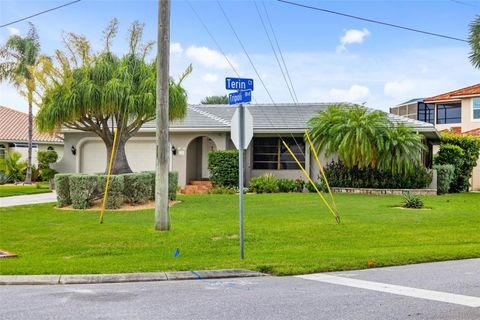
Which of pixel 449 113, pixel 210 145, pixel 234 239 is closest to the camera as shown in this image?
pixel 234 239

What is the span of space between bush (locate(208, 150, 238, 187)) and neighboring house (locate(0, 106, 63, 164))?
14701 mm

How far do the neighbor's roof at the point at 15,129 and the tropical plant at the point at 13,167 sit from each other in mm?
3115

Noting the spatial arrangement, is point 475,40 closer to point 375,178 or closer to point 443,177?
point 443,177

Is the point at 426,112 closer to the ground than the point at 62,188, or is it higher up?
higher up

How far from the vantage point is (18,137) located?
34.5 meters

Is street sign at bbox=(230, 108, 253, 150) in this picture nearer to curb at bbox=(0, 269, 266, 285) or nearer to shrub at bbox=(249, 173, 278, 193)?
curb at bbox=(0, 269, 266, 285)

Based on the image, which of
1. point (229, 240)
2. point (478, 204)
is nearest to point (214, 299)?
point (229, 240)

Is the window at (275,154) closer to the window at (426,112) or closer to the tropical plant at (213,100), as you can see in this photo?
the window at (426,112)

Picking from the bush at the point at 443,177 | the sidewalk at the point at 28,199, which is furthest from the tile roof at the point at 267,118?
the sidewalk at the point at 28,199

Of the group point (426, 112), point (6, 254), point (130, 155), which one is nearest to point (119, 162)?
point (130, 155)

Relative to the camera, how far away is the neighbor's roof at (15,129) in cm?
3426

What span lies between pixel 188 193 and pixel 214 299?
55.8 feet

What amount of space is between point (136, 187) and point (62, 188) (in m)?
2.39

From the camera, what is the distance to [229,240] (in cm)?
1071
